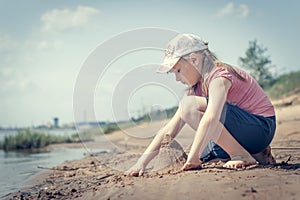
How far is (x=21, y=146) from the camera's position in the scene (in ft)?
49.8

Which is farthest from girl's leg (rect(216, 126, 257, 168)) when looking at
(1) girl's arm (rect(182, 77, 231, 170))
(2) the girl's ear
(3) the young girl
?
(2) the girl's ear

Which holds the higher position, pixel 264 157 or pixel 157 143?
pixel 157 143

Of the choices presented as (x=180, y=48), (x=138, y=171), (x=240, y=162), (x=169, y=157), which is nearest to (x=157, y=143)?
(x=169, y=157)

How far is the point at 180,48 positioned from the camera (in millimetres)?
3439

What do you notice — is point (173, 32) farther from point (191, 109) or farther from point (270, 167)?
point (270, 167)

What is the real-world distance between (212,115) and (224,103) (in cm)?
16

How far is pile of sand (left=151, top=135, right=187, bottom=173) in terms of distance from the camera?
11.9ft

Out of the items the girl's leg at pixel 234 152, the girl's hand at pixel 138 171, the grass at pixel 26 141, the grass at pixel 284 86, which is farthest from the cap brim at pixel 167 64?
the grass at pixel 284 86

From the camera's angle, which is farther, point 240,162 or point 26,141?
point 26,141

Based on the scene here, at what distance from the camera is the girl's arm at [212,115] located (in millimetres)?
3125

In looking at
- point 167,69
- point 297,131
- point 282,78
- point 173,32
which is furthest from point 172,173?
point 282,78

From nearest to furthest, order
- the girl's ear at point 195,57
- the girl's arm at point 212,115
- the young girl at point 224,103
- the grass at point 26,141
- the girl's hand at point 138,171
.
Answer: the girl's arm at point 212,115, the young girl at point 224,103, the girl's ear at point 195,57, the girl's hand at point 138,171, the grass at point 26,141

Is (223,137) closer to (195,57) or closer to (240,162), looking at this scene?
(240,162)

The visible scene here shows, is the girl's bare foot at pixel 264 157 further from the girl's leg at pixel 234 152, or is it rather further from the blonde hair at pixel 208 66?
the blonde hair at pixel 208 66
